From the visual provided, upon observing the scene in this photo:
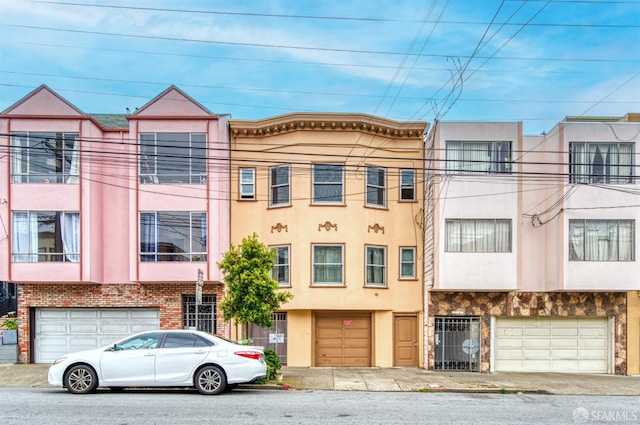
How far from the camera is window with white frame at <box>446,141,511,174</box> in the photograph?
63.0 ft

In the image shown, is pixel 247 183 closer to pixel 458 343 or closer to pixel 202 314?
pixel 202 314

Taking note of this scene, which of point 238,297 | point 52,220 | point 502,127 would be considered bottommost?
point 238,297

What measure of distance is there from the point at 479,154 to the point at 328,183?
5.26m

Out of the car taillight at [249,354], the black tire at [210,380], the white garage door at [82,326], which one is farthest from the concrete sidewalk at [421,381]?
the black tire at [210,380]

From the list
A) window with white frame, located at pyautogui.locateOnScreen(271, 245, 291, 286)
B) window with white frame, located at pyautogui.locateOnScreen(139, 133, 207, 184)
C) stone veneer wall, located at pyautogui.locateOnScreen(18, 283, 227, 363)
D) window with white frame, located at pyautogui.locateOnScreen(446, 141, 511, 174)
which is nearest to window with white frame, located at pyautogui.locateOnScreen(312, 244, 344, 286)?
window with white frame, located at pyautogui.locateOnScreen(271, 245, 291, 286)

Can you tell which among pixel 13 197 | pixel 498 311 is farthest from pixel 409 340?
pixel 13 197

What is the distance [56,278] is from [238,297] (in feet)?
25.2

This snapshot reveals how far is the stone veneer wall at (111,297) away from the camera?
19.1 meters

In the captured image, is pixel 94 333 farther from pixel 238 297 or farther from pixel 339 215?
pixel 339 215

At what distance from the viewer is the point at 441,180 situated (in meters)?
19.0

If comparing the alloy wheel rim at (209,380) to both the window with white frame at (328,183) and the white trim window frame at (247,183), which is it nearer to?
the window with white frame at (328,183)

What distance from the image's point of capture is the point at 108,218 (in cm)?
1928

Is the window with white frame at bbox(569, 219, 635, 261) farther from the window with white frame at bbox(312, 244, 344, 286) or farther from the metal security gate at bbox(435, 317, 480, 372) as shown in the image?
the window with white frame at bbox(312, 244, 344, 286)

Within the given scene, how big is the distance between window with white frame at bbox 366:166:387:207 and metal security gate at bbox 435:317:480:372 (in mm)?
4506
